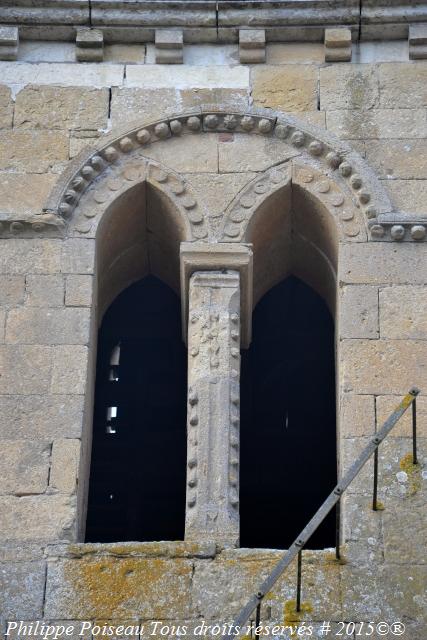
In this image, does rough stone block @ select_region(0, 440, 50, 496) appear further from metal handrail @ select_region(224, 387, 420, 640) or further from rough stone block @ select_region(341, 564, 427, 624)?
rough stone block @ select_region(341, 564, 427, 624)

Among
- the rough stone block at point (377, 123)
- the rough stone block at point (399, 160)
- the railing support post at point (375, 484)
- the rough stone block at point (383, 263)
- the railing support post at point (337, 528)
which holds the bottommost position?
the railing support post at point (337, 528)

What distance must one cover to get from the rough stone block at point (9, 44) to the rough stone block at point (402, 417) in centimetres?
368

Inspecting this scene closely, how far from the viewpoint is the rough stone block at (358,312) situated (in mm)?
11188

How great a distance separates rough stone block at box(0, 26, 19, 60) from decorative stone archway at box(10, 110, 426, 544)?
109cm

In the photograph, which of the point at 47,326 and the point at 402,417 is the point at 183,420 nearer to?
the point at 47,326

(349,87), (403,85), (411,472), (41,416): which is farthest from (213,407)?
(403,85)

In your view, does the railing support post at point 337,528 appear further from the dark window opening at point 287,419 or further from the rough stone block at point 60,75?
the rough stone block at point 60,75

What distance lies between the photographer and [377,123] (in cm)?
1205

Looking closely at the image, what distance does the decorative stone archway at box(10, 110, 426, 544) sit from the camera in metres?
Answer: 11.2

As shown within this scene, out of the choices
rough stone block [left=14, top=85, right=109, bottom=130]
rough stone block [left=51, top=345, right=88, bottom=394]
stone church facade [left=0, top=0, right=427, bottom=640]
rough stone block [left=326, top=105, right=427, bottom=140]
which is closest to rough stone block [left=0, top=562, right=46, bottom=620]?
stone church facade [left=0, top=0, right=427, bottom=640]

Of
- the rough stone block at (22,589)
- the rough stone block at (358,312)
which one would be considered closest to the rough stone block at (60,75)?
the rough stone block at (358,312)

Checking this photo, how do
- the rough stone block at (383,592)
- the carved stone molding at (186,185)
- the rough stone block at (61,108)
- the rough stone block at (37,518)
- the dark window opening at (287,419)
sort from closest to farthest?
1. the rough stone block at (383,592)
2. the rough stone block at (37,518)
3. the carved stone molding at (186,185)
4. the rough stone block at (61,108)
5. the dark window opening at (287,419)

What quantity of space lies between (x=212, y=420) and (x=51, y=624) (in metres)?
1.60

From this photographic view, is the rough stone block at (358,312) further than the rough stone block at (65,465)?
Yes
